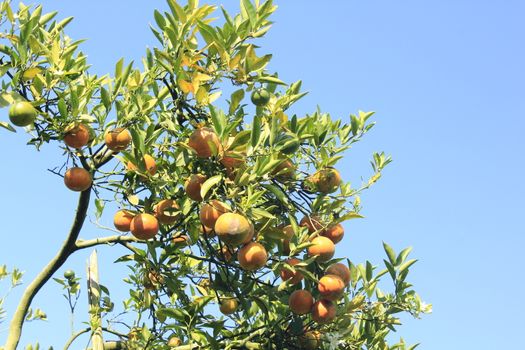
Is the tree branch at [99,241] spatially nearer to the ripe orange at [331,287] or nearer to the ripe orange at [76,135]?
the ripe orange at [76,135]

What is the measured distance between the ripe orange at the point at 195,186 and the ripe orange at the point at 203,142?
0.38 ft

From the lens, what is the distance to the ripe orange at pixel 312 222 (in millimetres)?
4164

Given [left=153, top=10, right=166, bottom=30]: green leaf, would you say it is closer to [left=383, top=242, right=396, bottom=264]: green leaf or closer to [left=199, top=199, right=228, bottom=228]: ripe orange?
[left=199, top=199, right=228, bottom=228]: ripe orange

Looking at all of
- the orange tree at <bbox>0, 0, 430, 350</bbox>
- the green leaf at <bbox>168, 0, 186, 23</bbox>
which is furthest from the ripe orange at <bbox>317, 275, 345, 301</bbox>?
the green leaf at <bbox>168, 0, 186, 23</bbox>

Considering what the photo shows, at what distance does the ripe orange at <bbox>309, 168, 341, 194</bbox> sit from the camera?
4184 mm

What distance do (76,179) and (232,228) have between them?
1.14m

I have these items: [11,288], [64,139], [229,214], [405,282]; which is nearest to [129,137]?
[64,139]

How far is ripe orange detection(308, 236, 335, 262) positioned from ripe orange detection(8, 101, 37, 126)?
1631 mm

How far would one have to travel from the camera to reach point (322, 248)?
3.96 metres

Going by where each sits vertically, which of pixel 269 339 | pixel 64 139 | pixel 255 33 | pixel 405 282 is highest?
pixel 255 33

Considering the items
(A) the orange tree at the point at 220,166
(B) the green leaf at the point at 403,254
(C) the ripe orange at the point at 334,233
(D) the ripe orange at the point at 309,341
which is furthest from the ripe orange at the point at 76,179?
(B) the green leaf at the point at 403,254

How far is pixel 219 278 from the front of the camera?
4.44m

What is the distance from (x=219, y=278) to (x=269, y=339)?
1.58 feet

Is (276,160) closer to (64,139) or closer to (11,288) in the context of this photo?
(64,139)
